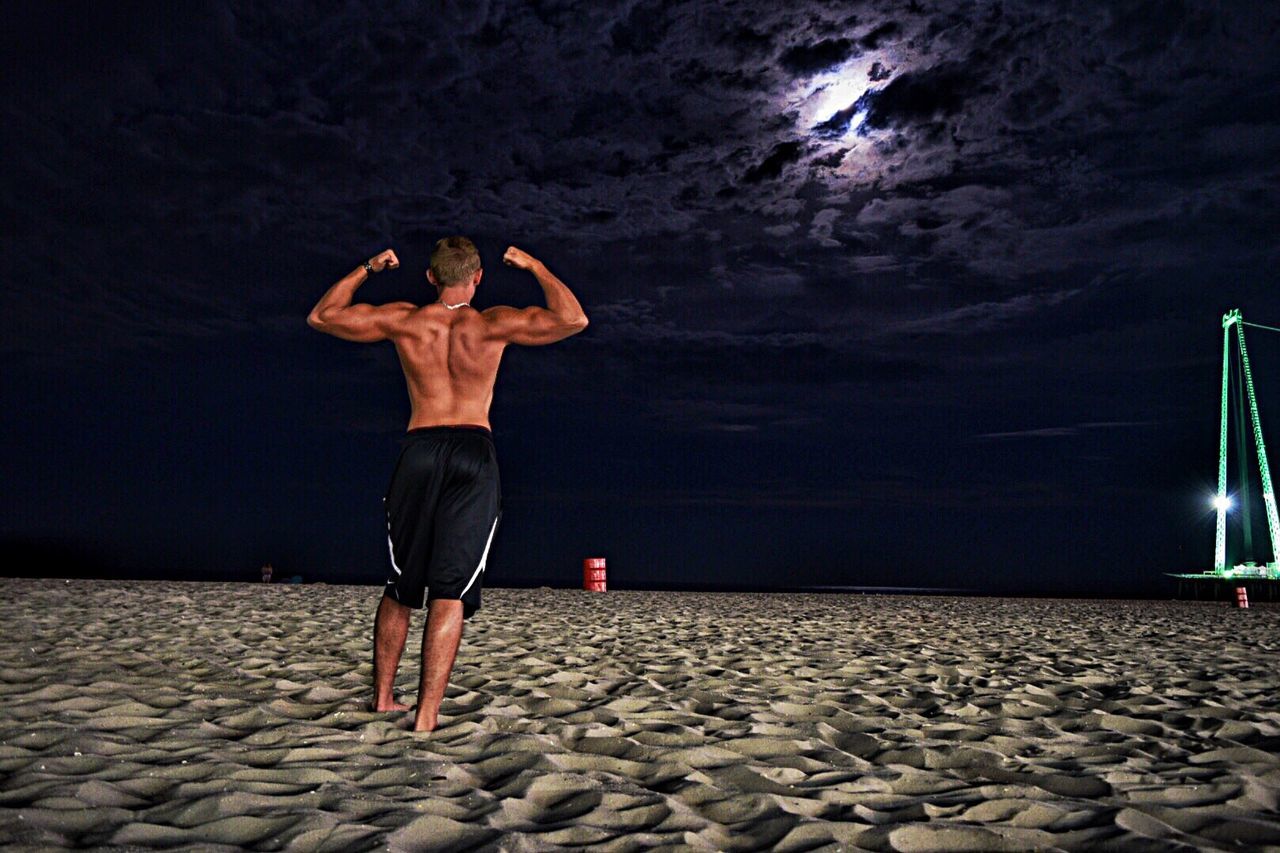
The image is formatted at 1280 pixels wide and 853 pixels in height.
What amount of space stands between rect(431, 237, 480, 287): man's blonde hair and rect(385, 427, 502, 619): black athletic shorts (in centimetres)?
71

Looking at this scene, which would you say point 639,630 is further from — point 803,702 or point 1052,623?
point 1052,623

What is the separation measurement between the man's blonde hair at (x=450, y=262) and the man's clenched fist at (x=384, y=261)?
0.58ft

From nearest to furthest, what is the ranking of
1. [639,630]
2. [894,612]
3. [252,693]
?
[252,693], [639,630], [894,612]

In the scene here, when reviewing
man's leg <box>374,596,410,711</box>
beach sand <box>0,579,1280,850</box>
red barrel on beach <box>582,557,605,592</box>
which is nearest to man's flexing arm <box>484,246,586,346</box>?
man's leg <box>374,596,410,711</box>

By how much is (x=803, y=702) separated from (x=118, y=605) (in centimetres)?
816

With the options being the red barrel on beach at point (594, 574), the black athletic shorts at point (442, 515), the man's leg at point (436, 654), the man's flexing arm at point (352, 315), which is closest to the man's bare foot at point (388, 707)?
the man's leg at point (436, 654)

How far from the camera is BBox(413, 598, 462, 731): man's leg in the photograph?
335 centimetres

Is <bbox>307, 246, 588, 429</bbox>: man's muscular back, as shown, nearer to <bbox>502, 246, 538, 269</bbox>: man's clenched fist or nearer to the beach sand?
<bbox>502, 246, 538, 269</bbox>: man's clenched fist

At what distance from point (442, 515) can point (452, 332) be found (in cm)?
82

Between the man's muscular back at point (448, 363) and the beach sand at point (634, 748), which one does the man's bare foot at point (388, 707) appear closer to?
the beach sand at point (634, 748)

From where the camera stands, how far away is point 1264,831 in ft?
7.27

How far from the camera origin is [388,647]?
3.71 m

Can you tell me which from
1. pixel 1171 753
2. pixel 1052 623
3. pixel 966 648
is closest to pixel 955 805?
pixel 1171 753

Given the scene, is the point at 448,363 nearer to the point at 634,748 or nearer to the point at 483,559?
the point at 483,559
